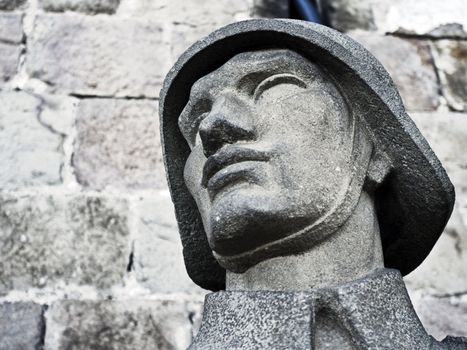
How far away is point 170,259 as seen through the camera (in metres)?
1.87

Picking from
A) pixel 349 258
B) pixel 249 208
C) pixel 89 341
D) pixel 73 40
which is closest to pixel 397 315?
pixel 349 258

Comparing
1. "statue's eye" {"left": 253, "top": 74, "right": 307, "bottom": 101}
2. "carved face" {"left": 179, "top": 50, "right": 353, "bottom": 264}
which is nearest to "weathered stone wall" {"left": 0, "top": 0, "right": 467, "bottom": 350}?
"carved face" {"left": 179, "top": 50, "right": 353, "bottom": 264}

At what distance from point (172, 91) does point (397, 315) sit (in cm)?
53

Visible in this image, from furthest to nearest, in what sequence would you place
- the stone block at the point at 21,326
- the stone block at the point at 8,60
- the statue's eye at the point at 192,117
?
the stone block at the point at 8,60 < the stone block at the point at 21,326 < the statue's eye at the point at 192,117

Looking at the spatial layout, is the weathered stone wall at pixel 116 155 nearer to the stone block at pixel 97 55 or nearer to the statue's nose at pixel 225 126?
the stone block at pixel 97 55

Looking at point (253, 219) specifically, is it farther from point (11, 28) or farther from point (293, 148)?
point (11, 28)

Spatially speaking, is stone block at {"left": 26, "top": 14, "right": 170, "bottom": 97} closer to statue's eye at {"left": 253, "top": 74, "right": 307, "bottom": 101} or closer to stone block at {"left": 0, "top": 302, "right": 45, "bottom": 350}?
stone block at {"left": 0, "top": 302, "right": 45, "bottom": 350}

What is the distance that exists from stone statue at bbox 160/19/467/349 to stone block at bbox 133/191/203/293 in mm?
649

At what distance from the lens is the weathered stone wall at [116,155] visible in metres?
1.79

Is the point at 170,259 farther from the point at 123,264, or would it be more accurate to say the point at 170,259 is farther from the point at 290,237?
the point at 290,237

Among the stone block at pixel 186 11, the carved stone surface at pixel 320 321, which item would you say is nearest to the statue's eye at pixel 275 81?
the carved stone surface at pixel 320 321

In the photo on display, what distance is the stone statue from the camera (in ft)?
3.28

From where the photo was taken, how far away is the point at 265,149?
3.53ft

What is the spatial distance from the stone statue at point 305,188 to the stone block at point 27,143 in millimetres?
773
